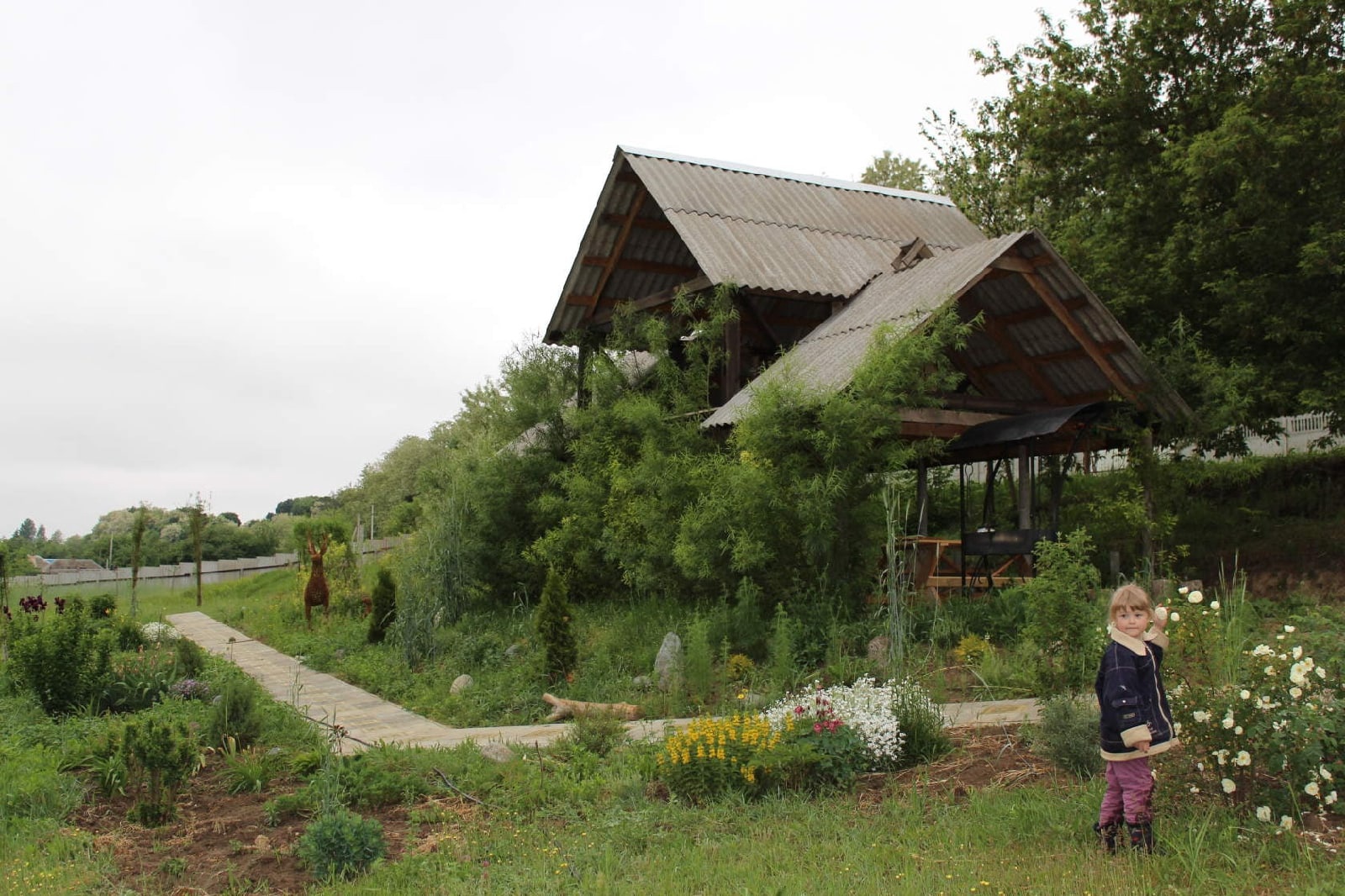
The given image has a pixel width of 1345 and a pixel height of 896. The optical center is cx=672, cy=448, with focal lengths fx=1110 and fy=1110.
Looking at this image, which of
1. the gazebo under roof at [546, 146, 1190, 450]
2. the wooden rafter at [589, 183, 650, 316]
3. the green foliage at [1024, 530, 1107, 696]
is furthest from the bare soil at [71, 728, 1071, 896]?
the wooden rafter at [589, 183, 650, 316]

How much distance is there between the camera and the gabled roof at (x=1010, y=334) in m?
11.9

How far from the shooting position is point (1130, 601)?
4578 millimetres

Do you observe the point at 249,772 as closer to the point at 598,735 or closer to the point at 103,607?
the point at 598,735

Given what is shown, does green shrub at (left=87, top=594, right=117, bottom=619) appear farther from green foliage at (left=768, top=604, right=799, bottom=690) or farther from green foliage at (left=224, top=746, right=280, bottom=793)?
green foliage at (left=768, top=604, right=799, bottom=690)

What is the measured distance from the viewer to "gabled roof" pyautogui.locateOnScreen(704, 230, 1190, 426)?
11.9 meters

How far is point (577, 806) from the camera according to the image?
5.78 meters

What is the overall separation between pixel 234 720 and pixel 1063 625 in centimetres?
550

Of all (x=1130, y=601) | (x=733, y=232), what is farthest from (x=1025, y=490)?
(x=1130, y=601)

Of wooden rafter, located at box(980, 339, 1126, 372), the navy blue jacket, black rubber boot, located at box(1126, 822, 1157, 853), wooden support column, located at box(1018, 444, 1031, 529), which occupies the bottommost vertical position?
black rubber boot, located at box(1126, 822, 1157, 853)

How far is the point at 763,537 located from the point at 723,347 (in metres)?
4.74

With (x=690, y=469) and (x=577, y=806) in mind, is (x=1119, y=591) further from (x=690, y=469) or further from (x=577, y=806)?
(x=690, y=469)

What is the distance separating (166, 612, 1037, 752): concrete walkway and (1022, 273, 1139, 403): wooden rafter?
19.8 ft

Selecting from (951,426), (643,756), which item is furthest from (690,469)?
(643,756)

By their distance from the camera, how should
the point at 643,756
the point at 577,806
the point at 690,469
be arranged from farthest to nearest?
the point at 690,469
the point at 643,756
the point at 577,806
